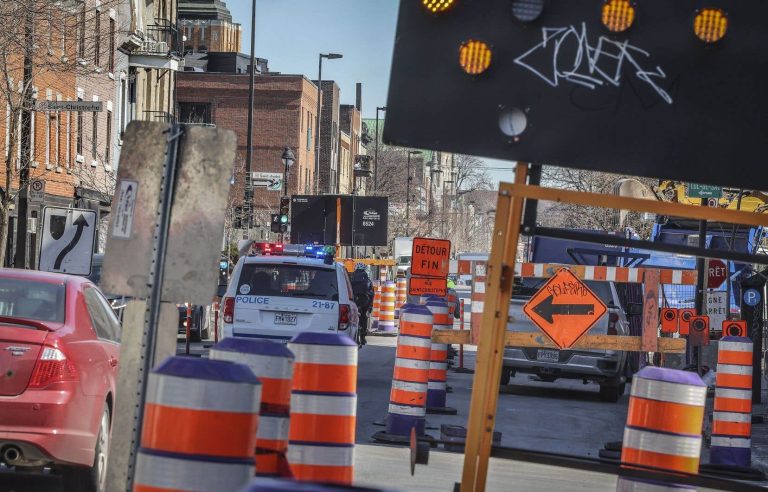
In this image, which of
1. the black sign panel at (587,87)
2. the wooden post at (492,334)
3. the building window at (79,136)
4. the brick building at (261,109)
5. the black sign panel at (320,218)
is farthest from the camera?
the brick building at (261,109)

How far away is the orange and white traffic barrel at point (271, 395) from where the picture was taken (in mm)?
6613

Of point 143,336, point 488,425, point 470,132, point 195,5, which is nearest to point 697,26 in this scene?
point 470,132

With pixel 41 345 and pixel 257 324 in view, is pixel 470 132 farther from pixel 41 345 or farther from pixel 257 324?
pixel 257 324

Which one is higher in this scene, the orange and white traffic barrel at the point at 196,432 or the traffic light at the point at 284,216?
the orange and white traffic barrel at the point at 196,432

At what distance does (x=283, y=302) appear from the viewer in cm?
1997

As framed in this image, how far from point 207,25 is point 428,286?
74.5m

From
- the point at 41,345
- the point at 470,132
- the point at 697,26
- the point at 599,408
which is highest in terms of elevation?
the point at 697,26

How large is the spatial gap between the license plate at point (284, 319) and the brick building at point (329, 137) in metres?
74.5

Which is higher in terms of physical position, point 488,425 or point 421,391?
point 488,425

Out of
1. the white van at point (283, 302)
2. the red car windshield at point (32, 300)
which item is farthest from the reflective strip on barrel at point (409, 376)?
the white van at point (283, 302)

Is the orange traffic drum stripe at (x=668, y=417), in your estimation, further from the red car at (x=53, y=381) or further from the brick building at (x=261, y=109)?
the brick building at (x=261, y=109)

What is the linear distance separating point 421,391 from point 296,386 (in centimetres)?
654

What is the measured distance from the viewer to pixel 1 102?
106ft

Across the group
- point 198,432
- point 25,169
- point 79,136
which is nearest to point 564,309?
point 198,432
